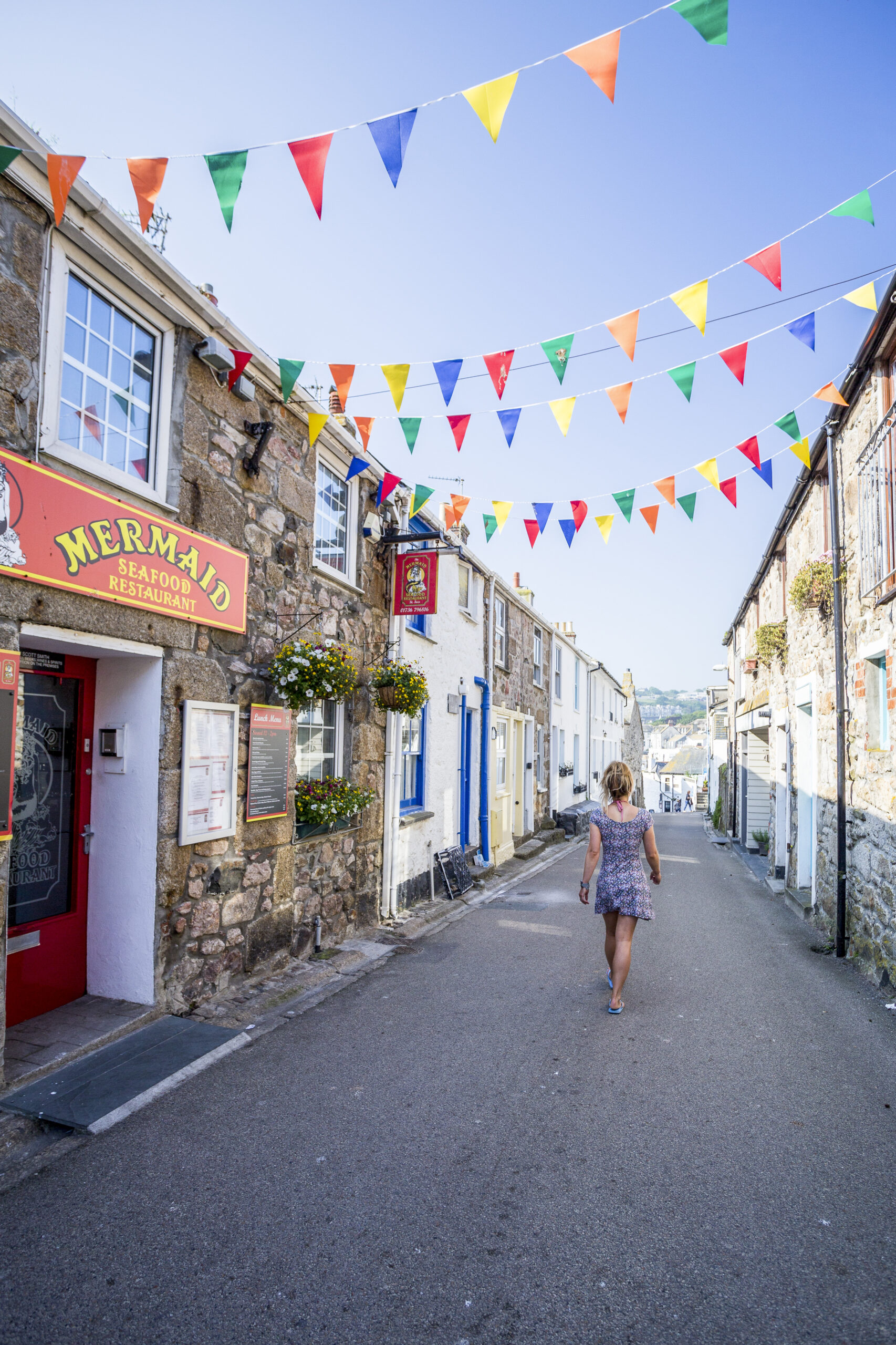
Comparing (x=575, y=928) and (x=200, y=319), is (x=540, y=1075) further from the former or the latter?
(x=200, y=319)

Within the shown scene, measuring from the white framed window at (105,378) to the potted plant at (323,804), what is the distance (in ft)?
9.46

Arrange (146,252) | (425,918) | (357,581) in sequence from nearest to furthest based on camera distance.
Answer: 1. (146,252)
2. (357,581)
3. (425,918)

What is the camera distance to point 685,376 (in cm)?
621

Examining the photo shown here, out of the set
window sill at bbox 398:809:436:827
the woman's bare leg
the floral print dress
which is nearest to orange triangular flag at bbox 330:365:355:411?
the floral print dress

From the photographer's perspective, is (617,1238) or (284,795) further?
(284,795)

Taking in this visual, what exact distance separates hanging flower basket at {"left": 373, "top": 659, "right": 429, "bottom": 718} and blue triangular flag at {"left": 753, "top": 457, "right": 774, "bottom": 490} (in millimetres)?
3964

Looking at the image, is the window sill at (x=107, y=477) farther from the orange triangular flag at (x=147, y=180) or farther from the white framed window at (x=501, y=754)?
the white framed window at (x=501, y=754)

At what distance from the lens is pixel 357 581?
8.15 meters

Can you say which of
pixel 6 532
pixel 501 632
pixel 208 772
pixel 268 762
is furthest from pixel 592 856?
pixel 501 632

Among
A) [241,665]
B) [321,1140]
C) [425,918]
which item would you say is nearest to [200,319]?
[241,665]

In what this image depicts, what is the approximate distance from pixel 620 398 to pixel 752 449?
1.71 metres

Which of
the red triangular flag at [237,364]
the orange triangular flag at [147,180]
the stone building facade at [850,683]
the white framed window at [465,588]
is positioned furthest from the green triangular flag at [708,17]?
the white framed window at [465,588]

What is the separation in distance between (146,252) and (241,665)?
9.18 ft

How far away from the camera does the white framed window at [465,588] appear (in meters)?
12.5
